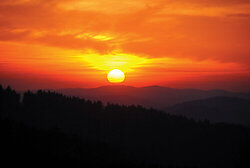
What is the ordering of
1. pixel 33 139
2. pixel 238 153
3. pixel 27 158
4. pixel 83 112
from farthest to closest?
pixel 83 112 → pixel 238 153 → pixel 33 139 → pixel 27 158

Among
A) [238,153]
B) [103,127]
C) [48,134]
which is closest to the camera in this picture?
[48,134]

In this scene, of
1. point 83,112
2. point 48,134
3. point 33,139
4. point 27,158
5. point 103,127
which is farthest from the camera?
point 83,112

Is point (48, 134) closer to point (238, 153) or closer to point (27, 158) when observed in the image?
point (27, 158)

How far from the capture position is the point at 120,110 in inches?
5162

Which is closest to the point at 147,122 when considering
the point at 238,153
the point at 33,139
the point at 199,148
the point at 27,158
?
the point at 199,148

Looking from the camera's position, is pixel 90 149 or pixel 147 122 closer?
pixel 90 149

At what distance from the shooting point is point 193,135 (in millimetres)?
119438

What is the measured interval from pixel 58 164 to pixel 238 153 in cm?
7323

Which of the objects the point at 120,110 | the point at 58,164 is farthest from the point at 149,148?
the point at 58,164

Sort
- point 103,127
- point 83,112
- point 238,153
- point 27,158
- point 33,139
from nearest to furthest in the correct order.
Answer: point 27,158
point 33,139
point 238,153
point 103,127
point 83,112

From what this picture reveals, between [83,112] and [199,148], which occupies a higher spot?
[83,112]

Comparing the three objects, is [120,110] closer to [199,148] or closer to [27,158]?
[199,148]

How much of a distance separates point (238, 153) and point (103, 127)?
1863 inches

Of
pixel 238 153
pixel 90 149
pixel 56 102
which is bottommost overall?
pixel 238 153
